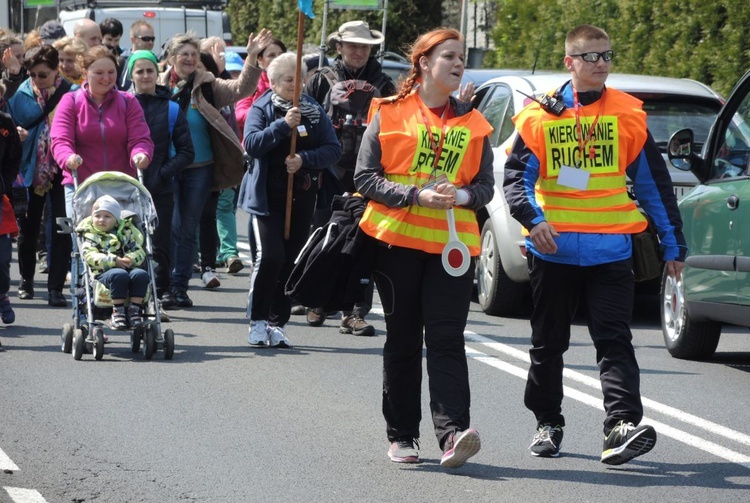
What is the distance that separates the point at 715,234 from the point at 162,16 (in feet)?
54.7

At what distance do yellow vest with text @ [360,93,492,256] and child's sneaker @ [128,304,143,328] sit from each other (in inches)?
127

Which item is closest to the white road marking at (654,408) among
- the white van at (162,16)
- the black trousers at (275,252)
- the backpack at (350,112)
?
the black trousers at (275,252)

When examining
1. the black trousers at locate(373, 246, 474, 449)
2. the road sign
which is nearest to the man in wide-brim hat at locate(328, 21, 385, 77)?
the black trousers at locate(373, 246, 474, 449)

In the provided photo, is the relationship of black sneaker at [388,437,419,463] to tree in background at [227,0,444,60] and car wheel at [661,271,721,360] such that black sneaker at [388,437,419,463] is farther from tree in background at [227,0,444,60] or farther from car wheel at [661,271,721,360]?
tree in background at [227,0,444,60]

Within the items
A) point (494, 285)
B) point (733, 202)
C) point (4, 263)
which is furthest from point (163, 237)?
point (733, 202)

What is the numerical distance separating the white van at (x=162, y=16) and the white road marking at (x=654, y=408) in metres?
14.7

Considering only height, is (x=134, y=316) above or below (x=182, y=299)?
above

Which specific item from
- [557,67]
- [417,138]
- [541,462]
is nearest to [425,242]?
[417,138]

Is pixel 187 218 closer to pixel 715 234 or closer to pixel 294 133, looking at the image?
pixel 294 133

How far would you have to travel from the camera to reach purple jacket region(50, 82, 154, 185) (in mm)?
10828

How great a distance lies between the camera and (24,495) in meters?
6.20

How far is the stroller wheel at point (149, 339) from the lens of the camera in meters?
9.54

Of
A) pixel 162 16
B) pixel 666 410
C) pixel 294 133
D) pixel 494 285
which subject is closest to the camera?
pixel 666 410

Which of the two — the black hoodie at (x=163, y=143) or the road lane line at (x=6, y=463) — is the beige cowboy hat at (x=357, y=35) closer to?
the black hoodie at (x=163, y=143)
